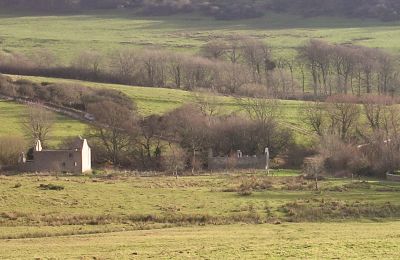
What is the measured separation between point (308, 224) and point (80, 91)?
61.1 metres

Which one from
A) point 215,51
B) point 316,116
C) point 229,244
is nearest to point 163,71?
point 215,51

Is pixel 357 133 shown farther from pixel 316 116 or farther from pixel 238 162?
pixel 238 162

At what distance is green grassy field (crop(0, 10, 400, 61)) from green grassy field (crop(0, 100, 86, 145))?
40.9 meters

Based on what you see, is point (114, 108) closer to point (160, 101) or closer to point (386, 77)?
point (160, 101)

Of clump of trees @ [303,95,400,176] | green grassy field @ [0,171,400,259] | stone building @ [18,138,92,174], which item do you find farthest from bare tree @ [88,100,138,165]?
clump of trees @ [303,95,400,176]

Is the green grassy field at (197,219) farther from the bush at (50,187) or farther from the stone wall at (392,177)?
the stone wall at (392,177)

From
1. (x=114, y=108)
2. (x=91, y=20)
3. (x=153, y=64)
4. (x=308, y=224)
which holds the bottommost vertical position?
(x=308, y=224)

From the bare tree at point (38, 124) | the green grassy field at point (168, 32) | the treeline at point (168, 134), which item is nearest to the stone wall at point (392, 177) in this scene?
the treeline at point (168, 134)

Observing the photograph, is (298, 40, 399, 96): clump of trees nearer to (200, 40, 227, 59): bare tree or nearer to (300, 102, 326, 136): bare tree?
(200, 40, 227, 59): bare tree

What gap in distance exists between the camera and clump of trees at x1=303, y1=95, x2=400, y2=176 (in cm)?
6962

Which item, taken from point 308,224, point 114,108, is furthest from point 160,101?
point 308,224

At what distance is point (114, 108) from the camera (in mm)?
84000

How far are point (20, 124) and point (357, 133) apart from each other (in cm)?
4120

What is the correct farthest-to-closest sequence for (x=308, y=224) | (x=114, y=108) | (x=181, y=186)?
(x=114, y=108) → (x=181, y=186) → (x=308, y=224)
